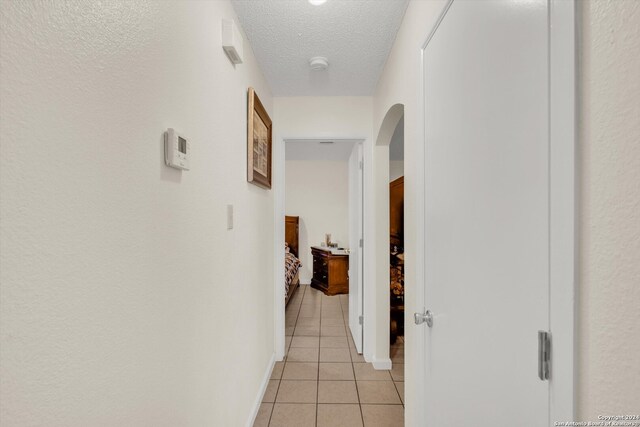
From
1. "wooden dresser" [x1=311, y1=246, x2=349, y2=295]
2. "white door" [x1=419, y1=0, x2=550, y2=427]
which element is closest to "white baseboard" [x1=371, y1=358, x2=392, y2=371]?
"white door" [x1=419, y1=0, x2=550, y2=427]

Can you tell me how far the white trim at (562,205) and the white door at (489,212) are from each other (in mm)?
21

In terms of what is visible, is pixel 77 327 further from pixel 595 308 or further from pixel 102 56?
pixel 595 308

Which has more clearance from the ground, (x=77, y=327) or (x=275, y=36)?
(x=275, y=36)

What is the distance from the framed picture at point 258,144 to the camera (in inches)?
77.9

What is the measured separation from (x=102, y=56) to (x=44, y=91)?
183mm

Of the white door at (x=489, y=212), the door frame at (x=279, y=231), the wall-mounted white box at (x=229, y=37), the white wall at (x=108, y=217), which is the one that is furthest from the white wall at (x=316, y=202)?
the white door at (x=489, y=212)

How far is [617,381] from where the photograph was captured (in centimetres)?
49

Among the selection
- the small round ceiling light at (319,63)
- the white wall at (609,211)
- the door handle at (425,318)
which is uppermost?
the small round ceiling light at (319,63)

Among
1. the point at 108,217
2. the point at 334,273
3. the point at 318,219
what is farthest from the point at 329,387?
the point at 318,219

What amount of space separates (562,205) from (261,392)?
229 centimetres

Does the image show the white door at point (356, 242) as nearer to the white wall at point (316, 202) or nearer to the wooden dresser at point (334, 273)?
the wooden dresser at point (334, 273)

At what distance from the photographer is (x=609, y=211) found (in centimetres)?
49

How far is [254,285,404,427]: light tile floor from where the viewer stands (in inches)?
82.0

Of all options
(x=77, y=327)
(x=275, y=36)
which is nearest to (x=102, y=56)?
(x=77, y=327)
